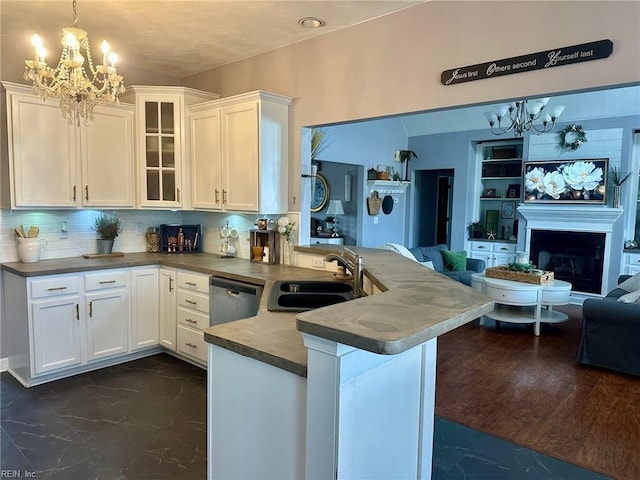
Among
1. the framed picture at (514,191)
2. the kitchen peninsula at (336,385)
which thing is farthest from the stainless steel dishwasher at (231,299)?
the framed picture at (514,191)

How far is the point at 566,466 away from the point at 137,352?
3.37 m

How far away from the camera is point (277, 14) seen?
2.98 meters

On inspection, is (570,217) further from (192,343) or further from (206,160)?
(192,343)

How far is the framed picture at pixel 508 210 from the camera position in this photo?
7.55 metres

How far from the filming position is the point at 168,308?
3.86m

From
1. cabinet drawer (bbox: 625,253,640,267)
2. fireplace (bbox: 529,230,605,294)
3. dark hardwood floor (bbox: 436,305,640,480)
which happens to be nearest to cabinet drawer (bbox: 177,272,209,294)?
dark hardwood floor (bbox: 436,305,640,480)

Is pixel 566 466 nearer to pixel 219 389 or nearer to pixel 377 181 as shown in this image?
pixel 219 389

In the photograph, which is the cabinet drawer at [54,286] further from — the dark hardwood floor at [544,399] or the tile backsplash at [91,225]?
the dark hardwood floor at [544,399]

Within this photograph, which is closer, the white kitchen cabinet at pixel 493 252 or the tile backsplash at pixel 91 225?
the tile backsplash at pixel 91 225

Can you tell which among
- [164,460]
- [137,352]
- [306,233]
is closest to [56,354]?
[137,352]

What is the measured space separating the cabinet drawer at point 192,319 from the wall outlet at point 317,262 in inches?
38.0

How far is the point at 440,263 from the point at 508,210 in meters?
2.18

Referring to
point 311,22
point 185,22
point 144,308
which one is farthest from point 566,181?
point 144,308

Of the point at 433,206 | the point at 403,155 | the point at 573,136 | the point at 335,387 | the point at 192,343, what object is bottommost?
the point at 192,343
